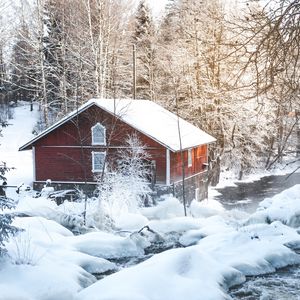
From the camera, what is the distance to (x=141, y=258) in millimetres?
9711

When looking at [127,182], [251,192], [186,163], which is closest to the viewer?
[127,182]

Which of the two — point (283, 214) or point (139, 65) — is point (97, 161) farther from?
point (283, 214)

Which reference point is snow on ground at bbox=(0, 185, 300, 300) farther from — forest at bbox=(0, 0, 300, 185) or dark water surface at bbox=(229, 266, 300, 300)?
forest at bbox=(0, 0, 300, 185)

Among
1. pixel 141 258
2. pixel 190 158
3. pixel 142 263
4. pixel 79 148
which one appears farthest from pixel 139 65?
pixel 142 263

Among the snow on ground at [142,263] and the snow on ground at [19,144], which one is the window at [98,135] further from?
the snow on ground at [142,263]

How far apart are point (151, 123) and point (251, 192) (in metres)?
8.31

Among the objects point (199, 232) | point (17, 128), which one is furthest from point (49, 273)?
point (17, 128)

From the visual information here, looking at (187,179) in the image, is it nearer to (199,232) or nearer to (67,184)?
(67,184)

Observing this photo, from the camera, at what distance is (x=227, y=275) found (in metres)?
7.89

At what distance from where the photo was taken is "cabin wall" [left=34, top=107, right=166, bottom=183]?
904 inches

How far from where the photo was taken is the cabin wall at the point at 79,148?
2295cm

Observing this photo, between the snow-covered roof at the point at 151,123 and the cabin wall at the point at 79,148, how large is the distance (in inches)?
17.7

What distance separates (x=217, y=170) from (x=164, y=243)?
20.1 meters

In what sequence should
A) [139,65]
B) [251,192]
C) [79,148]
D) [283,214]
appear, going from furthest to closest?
[139,65] < [251,192] < [79,148] < [283,214]
